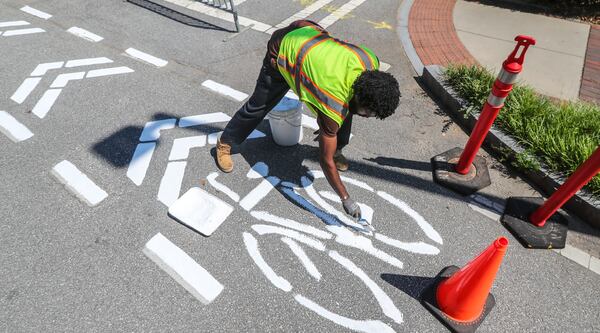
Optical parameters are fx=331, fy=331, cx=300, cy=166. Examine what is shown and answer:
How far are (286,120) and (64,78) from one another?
3477 millimetres

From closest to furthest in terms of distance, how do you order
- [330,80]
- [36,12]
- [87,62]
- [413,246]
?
1. [330,80]
2. [413,246]
3. [87,62]
4. [36,12]

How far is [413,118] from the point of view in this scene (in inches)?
157

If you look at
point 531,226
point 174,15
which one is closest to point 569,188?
point 531,226

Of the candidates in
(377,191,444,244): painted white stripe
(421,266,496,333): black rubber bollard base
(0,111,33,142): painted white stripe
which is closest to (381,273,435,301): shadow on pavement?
(421,266,496,333): black rubber bollard base

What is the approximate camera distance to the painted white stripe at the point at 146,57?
193 inches

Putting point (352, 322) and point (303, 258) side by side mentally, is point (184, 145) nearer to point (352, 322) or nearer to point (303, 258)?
point (303, 258)

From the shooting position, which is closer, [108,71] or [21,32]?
[108,71]

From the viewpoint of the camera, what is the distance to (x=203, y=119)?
399 cm

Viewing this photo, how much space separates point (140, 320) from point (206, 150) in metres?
1.78

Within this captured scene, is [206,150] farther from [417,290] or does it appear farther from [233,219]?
[417,290]

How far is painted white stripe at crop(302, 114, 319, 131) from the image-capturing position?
388 centimetres

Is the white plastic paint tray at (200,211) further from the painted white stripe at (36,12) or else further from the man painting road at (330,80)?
the painted white stripe at (36,12)

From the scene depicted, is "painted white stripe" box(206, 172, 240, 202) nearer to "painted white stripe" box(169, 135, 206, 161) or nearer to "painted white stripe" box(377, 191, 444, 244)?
"painted white stripe" box(169, 135, 206, 161)

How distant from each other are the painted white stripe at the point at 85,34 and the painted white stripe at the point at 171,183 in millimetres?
3486
